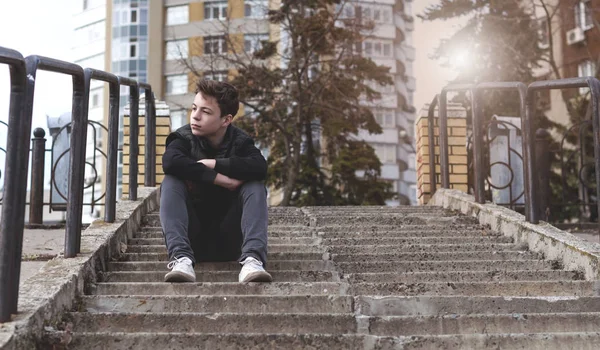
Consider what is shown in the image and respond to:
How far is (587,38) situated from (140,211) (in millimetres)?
25101

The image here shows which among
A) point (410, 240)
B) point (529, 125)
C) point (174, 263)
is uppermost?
point (529, 125)

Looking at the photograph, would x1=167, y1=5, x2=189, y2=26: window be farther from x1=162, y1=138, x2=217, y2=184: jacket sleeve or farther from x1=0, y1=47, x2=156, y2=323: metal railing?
x1=162, y1=138, x2=217, y2=184: jacket sleeve

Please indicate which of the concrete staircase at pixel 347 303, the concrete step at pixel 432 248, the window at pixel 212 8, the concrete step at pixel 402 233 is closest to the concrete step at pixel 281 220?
the concrete step at pixel 402 233

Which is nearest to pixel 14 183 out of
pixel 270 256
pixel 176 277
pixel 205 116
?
pixel 176 277

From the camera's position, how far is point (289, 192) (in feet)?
59.3

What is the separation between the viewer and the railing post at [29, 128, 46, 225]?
9.16 metres

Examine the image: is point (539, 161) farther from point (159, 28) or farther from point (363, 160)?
point (159, 28)

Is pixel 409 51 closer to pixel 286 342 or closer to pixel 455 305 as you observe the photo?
pixel 455 305

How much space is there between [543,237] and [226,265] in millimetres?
2310

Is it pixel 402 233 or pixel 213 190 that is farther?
pixel 402 233

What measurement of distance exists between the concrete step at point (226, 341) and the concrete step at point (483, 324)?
0.22 meters

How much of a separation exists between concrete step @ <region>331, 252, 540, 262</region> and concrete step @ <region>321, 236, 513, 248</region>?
10.7 inches

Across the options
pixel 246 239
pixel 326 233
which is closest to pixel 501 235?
pixel 326 233

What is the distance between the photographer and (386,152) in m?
44.5
